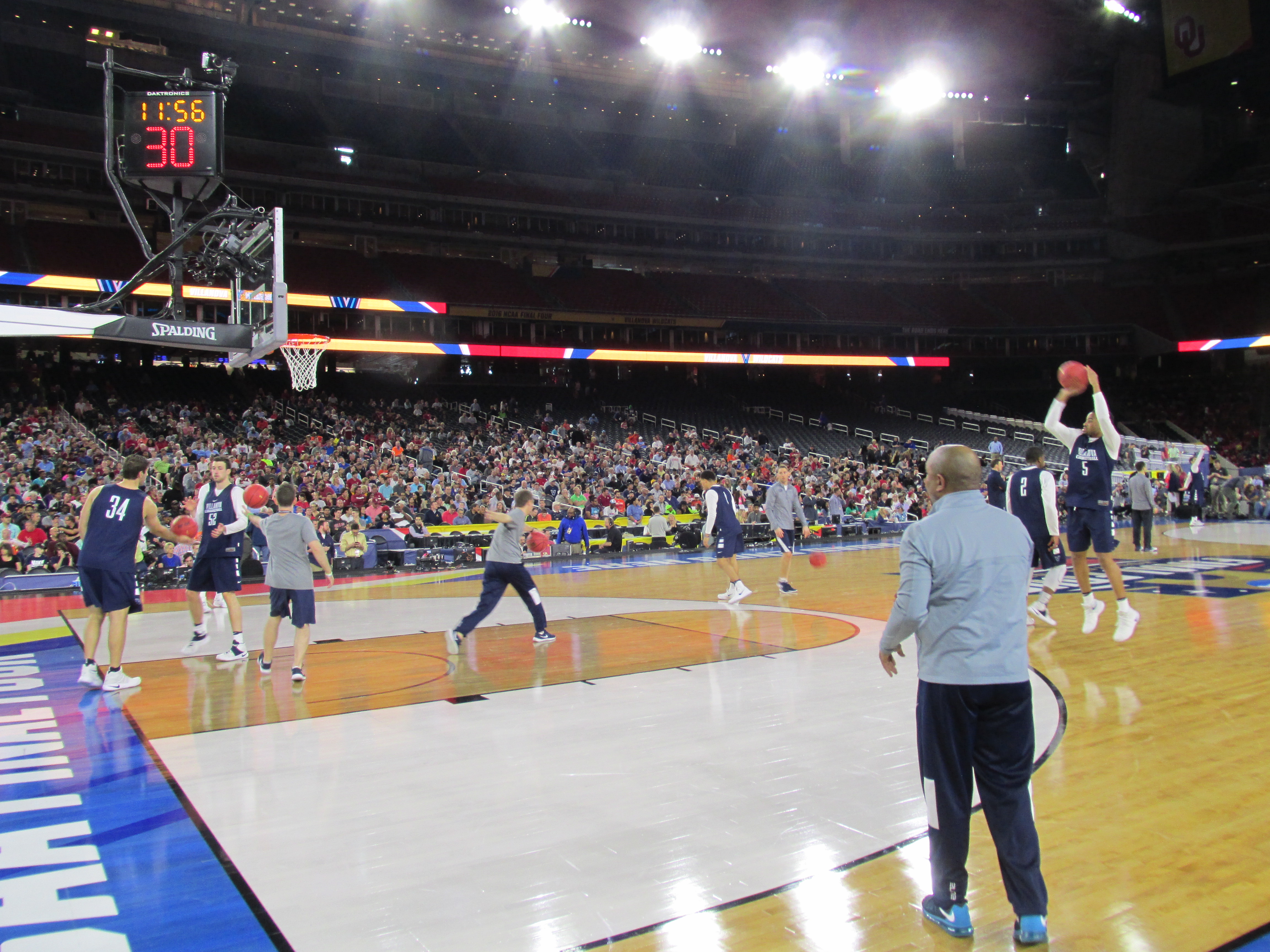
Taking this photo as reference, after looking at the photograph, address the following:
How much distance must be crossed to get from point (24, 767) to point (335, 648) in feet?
12.6

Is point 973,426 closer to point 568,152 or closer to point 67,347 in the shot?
point 568,152

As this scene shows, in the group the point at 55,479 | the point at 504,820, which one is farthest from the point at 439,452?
the point at 504,820

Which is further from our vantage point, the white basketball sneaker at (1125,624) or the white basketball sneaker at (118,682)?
the white basketball sneaker at (1125,624)

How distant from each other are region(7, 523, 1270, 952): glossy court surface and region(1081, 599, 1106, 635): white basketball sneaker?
0.22 m

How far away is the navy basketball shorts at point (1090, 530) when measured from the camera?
316 inches

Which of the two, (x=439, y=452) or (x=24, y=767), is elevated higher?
(x=439, y=452)

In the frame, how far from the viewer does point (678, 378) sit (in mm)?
40562

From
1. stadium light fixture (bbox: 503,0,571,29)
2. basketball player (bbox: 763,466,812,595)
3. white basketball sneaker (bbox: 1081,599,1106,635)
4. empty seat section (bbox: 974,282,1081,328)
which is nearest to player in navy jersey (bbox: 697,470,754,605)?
basketball player (bbox: 763,466,812,595)

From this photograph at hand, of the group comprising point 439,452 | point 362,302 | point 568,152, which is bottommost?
point 439,452

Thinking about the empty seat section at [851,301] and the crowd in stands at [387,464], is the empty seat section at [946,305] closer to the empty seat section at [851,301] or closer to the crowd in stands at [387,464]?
the empty seat section at [851,301]

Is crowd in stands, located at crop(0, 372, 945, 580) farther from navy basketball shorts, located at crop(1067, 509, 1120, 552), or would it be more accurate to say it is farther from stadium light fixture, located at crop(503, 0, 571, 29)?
stadium light fixture, located at crop(503, 0, 571, 29)

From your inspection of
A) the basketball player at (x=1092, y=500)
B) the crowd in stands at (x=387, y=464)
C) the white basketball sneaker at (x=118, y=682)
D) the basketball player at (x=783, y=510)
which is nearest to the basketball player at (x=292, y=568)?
the white basketball sneaker at (x=118, y=682)

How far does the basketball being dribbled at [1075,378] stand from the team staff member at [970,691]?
163 inches

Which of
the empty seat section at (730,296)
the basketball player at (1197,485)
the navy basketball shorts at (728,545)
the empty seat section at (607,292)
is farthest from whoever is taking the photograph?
the empty seat section at (730,296)
